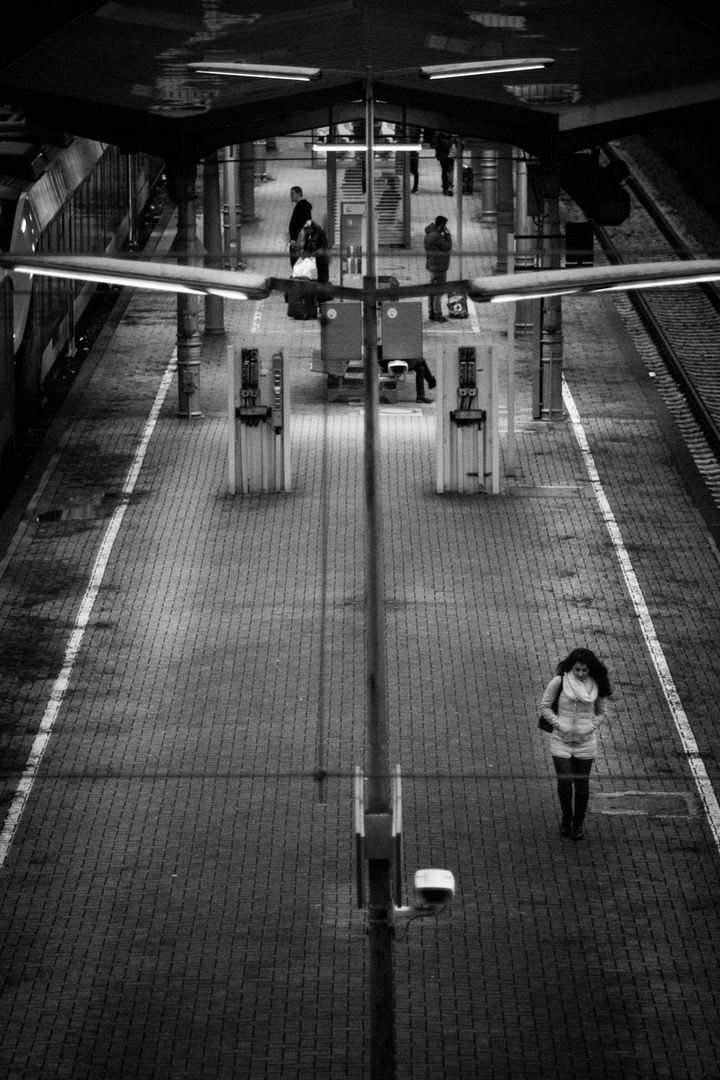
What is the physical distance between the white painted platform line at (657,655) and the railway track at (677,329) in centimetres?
141

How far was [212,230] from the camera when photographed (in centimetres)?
3011

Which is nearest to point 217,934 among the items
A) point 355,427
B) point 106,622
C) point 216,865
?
A: point 216,865

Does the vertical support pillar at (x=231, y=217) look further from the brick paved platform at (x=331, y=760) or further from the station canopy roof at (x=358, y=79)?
the brick paved platform at (x=331, y=760)

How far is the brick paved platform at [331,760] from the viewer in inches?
467

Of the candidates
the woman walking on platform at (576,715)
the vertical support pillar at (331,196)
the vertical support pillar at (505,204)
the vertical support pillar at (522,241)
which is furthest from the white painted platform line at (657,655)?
the vertical support pillar at (331,196)

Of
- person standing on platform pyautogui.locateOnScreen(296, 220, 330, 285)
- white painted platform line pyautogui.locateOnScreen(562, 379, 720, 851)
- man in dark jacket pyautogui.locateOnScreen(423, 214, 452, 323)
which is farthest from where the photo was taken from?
man in dark jacket pyautogui.locateOnScreen(423, 214, 452, 323)

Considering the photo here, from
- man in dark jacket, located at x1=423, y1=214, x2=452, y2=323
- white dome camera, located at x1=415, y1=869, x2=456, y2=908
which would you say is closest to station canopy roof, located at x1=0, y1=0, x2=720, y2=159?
man in dark jacket, located at x1=423, y1=214, x2=452, y2=323

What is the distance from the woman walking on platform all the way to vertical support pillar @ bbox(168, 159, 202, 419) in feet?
40.5

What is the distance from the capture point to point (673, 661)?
1780 cm

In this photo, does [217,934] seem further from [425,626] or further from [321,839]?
[425,626]

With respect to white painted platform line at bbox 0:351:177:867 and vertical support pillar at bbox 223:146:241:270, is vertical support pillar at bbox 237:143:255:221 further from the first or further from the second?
white painted platform line at bbox 0:351:177:867

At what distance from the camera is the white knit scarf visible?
1379 cm

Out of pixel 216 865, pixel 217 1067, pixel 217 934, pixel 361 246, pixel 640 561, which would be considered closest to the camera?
pixel 217 1067

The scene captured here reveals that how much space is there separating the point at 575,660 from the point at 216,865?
2.86m
